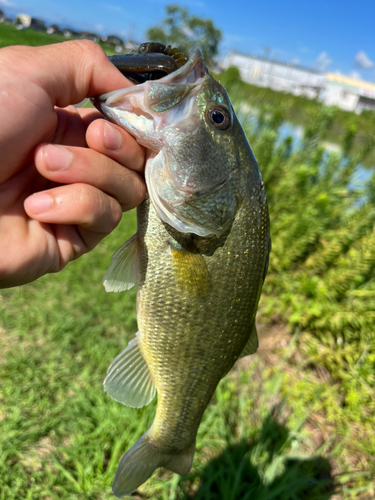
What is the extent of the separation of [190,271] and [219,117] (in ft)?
2.16

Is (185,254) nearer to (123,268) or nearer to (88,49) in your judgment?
(123,268)

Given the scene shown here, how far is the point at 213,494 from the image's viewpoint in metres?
2.37

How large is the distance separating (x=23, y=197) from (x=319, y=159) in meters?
4.50

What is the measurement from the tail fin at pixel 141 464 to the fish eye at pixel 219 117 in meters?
1.56

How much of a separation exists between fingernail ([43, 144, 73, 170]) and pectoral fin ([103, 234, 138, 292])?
424mm

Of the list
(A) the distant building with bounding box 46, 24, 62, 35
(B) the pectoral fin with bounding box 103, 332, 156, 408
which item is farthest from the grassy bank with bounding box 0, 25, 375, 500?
(A) the distant building with bounding box 46, 24, 62, 35

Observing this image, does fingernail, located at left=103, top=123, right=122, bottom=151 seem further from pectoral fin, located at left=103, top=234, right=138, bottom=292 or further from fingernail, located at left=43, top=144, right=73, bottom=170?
pectoral fin, located at left=103, top=234, right=138, bottom=292

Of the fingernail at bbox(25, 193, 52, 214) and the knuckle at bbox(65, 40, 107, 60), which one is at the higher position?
the knuckle at bbox(65, 40, 107, 60)

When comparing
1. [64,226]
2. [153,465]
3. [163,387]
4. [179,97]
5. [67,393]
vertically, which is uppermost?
[179,97]

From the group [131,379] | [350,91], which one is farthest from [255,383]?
[350,91]

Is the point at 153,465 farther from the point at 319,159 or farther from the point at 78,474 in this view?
the point at 319,159

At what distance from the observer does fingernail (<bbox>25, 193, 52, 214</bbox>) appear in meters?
1.29

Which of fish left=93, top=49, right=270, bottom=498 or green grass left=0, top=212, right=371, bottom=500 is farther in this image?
green grass left=0, top=212, right=371, bottom=500

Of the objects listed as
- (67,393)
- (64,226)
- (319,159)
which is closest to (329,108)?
(319,159)
